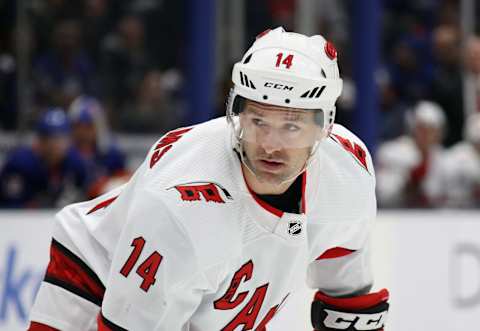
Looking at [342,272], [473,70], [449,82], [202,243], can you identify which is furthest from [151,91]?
[202,243]

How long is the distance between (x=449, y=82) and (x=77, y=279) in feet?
15.4

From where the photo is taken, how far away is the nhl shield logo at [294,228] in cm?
262

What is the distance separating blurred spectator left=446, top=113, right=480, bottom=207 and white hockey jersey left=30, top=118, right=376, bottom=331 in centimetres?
329

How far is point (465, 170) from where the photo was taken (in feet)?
20.9

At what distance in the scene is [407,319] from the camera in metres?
4.84

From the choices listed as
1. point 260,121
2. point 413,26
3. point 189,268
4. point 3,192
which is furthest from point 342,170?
point 413,26

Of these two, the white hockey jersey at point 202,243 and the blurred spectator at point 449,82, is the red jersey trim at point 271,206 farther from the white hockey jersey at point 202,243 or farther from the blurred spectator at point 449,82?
the blurred spectator at point 449,82

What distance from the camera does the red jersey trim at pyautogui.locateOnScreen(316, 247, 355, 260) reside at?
9.41 ft

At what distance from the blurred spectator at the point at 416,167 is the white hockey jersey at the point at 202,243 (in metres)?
2.99

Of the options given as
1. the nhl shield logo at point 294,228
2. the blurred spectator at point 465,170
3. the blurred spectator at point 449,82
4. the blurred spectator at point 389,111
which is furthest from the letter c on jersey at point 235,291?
the blurred spectator at point 389,111

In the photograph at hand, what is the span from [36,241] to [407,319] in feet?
5.62

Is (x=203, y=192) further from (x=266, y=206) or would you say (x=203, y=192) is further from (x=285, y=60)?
(x=285, y=60)

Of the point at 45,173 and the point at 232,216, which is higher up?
the point at 232,216

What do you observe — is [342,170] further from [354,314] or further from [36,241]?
[36,241]
